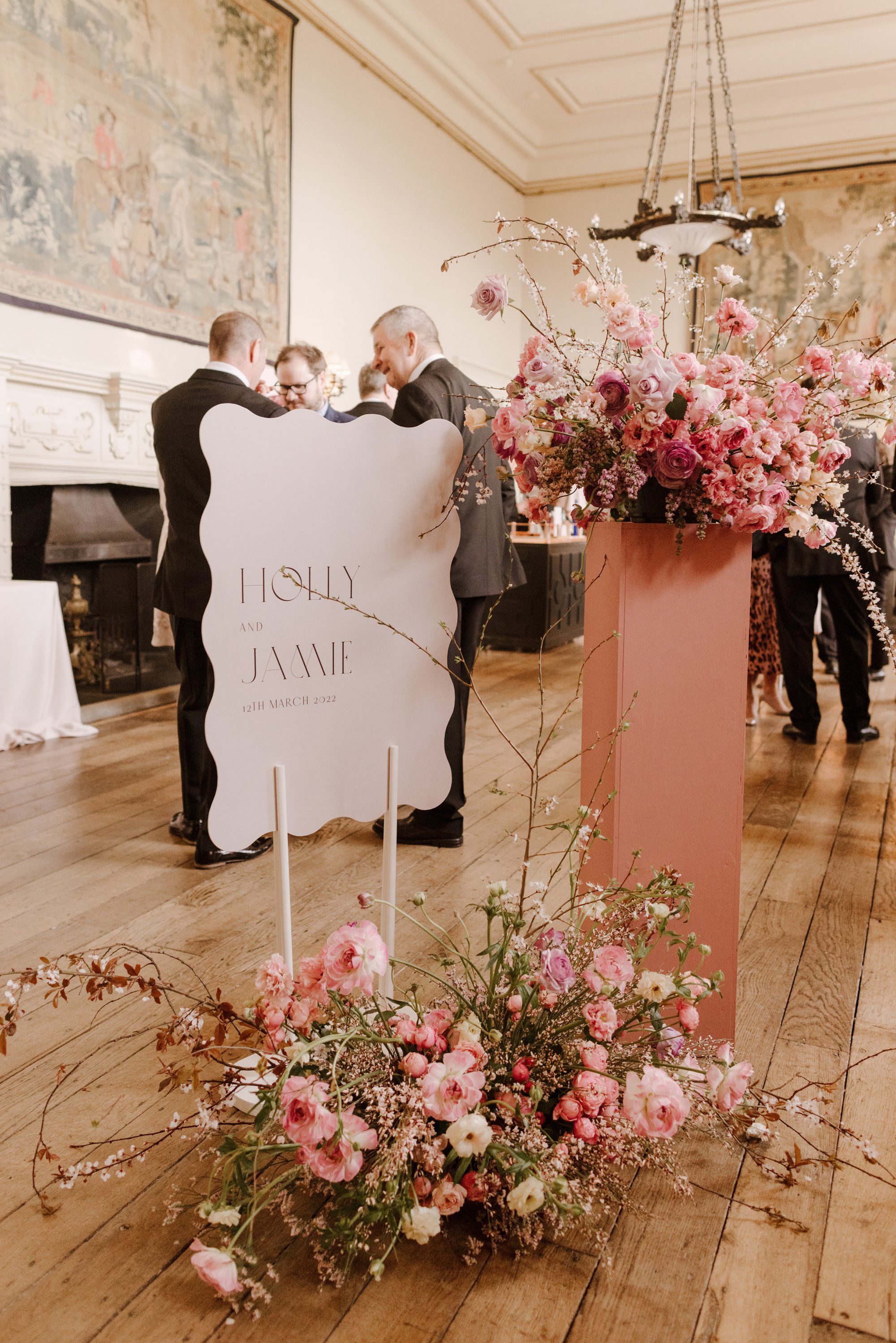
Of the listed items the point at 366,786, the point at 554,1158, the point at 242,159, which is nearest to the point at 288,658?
the point at 366,786

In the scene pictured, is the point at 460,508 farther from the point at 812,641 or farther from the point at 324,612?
the point at 812,641

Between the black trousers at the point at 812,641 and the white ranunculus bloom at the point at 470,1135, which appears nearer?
the white ranunculus bloom at the point at 470,1135

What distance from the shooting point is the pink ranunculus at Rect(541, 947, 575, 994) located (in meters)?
1.75

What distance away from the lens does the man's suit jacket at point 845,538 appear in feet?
15.8

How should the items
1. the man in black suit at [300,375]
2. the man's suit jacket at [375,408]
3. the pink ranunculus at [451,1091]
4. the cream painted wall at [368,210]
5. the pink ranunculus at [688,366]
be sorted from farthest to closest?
the cream painted wall at [368,210]
the man in black suit at [300,375]
the man's suit jacket at [375,408]
the pink ranunculus at [688,366]
the pink ranunculus at [451,1091]

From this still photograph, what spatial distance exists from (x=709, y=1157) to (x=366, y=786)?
942mm

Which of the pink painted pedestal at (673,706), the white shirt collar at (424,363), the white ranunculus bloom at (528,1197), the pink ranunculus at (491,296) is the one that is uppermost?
the white shirt collar at (424,363)

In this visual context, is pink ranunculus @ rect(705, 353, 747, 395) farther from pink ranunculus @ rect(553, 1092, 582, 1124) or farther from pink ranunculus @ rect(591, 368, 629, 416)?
pink ranunculus @ rect(553, 1092, 582, 1124)


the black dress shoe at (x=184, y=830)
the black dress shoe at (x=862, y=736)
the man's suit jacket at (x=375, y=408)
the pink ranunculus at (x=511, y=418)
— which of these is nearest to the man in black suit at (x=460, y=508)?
the black dress shoe at (x=184, y=830)

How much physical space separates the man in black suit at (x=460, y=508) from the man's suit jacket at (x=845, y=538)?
2002 mm

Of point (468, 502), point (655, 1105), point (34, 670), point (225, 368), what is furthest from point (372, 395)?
point (655, 1105)

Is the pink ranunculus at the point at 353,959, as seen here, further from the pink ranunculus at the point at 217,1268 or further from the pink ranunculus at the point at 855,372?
the pink ranunculus at the point at 855,372

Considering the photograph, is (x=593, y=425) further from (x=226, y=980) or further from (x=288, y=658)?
(x=226, y=980)

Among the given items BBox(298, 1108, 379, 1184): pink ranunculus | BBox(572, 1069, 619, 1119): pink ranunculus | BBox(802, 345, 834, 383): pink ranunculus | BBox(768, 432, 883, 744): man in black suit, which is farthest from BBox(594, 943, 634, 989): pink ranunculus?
BBox(768, 432, 883, 744): man in black suit
